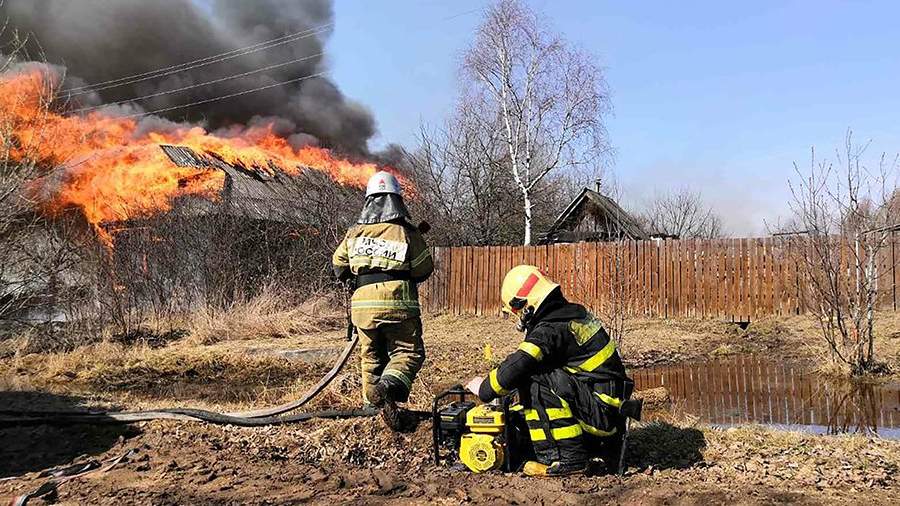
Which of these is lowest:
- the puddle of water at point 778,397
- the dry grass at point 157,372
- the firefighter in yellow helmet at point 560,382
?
the puddle of water at point 778,397

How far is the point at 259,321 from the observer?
13148mm

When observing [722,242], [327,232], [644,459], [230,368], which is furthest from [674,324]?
[644,459]

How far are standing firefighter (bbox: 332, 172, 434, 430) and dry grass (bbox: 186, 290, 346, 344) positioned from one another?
7.71 metres

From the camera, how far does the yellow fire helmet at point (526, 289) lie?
13.5ft

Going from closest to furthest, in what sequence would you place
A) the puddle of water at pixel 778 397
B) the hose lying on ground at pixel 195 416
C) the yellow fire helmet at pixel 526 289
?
the yellow fire helmet at pixel 526 289
the hose lying on ground at pixel 195 416
the puddle of water at pixel 778 397

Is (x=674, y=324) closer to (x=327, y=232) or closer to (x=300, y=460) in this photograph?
(x=327, y=232)

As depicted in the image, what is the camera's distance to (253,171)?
19.2 metres

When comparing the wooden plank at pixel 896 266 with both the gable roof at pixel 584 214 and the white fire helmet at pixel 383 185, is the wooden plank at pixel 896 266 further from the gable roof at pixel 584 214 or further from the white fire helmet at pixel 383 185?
the white fire helmet at pixel 383 185

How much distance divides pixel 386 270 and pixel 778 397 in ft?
16.6

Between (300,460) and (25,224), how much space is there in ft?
24.8

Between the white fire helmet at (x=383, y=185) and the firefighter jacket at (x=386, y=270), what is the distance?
0.27 m

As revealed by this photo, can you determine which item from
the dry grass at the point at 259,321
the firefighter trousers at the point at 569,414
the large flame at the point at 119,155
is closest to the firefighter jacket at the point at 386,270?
the firefighter trousers at the point at 569,414

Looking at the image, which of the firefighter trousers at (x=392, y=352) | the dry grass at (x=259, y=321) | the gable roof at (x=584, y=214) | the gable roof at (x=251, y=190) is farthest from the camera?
the gable roof at (x=584, y=214)

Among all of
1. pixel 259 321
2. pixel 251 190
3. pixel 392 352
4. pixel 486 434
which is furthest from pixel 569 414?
pixel 251 190
